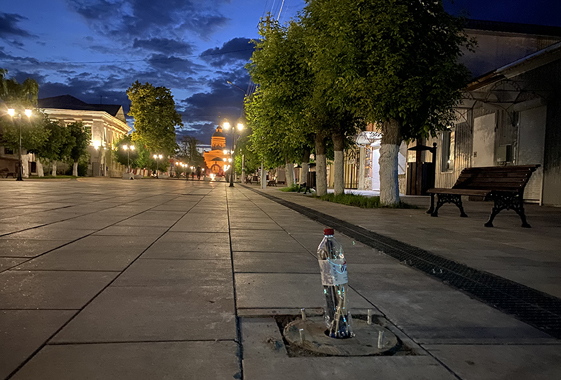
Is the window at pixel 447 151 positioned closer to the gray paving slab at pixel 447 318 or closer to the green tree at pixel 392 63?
the green tree at pixel 392 63

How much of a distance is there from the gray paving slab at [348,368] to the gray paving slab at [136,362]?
0.46 ft

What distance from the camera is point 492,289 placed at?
12.8 feet

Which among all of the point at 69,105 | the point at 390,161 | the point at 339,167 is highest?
the point at 69,105

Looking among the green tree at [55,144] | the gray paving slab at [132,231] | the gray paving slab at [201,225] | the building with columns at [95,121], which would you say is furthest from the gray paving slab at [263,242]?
the building with columns at [95,121]

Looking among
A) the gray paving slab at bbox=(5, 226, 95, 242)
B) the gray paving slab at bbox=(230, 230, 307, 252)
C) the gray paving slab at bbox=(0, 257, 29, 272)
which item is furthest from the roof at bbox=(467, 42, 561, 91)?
the gray paving slab at bbox=(0, 257, 29, 272)

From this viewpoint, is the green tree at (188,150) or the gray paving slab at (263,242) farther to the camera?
the green tree at (188,150)

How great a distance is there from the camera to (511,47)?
25062 millimetres

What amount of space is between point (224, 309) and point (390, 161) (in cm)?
1181

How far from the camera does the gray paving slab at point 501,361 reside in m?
2.15

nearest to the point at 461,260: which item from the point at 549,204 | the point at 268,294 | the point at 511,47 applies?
the point at 268,294

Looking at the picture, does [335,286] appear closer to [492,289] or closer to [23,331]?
[23,331]

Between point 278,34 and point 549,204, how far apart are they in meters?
14.5

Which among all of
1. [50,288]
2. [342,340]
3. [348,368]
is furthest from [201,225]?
[348,368]

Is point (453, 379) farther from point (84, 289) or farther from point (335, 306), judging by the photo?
point (84, 289)
